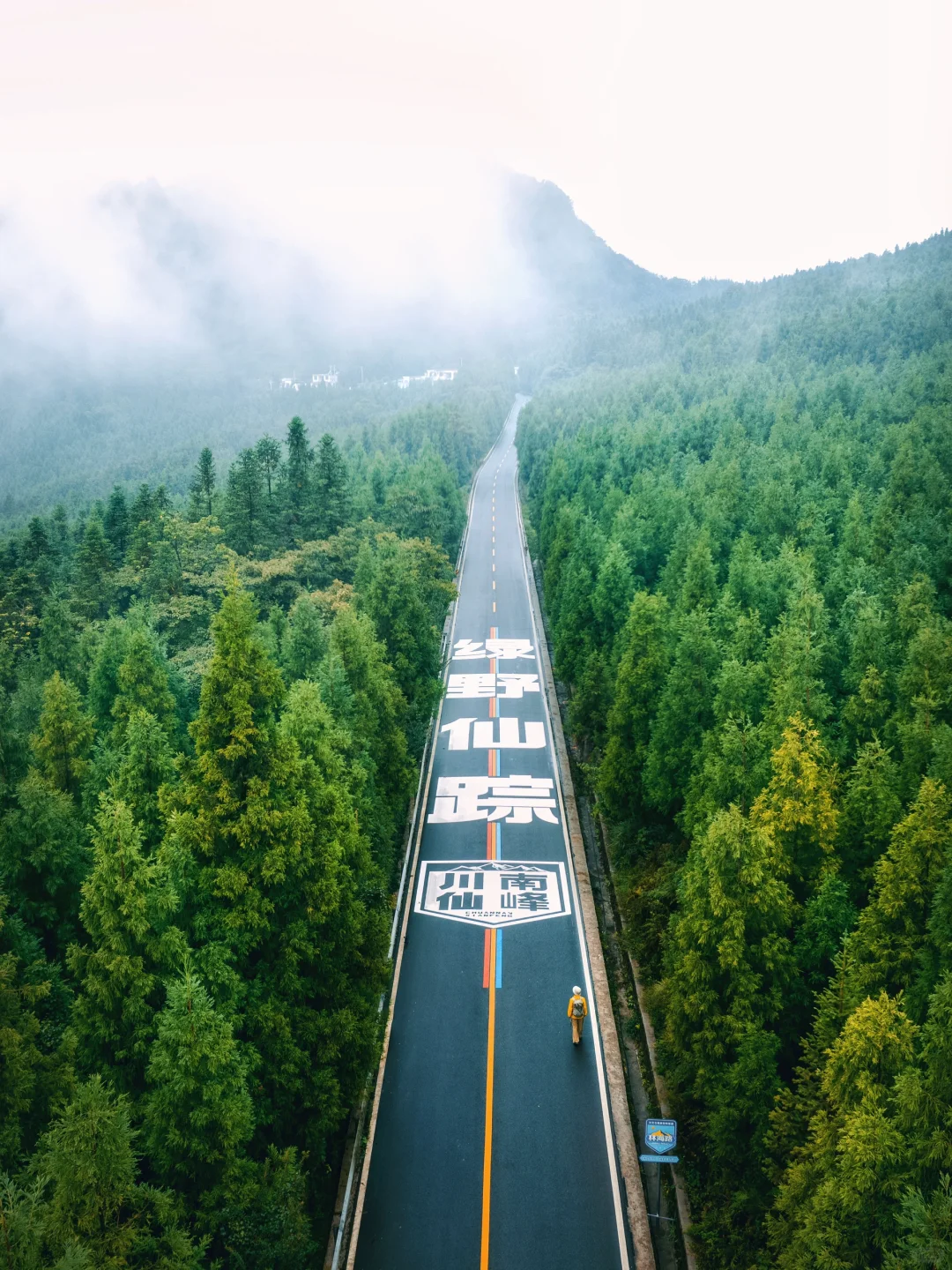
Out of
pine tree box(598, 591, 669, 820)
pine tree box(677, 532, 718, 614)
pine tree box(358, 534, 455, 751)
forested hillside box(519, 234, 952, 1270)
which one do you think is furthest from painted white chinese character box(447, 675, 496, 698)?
pine tree box(598, 591, 669, 820)

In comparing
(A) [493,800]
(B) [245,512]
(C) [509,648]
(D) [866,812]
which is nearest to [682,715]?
(D) [866,812]

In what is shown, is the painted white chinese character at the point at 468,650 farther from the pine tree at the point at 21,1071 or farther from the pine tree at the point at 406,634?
the pine tree at the point at 21,1071

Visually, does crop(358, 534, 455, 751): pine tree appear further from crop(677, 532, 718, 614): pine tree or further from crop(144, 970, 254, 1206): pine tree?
crop(144, 970, 254, 1206): pine tree

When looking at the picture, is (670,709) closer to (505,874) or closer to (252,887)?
(505,874)

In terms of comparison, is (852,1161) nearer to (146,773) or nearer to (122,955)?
(122,955)

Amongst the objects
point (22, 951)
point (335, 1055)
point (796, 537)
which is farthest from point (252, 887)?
point (796, 537)

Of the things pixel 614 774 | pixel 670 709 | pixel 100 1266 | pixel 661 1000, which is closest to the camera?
pixel 100 1266

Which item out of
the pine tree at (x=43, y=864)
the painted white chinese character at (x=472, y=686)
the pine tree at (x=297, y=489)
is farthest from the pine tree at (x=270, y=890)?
the pine tree at (x=297, y=489)
